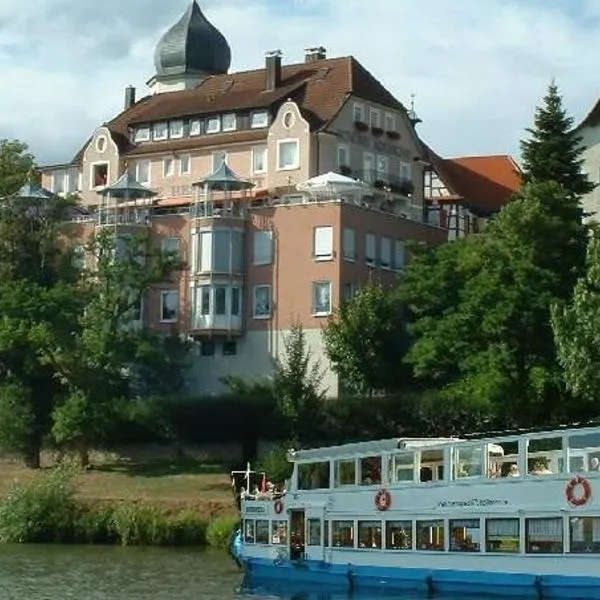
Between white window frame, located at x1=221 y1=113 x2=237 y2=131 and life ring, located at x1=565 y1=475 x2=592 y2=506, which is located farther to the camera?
white window frame, located at x1=221 y1=113 x2=237 y2=131

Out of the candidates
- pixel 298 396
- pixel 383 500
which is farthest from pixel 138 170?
pixel 383 500

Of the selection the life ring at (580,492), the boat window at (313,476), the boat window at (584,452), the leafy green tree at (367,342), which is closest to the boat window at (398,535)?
the boat window at (313,476)

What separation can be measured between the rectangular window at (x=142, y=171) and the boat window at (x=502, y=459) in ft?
218

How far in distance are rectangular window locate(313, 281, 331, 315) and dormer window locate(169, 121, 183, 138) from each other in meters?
21.6

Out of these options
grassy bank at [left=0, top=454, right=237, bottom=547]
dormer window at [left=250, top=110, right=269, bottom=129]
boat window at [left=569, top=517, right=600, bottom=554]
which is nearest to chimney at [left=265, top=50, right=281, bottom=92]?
dormer window at [left=250, top=110, right=269, bottom=129]

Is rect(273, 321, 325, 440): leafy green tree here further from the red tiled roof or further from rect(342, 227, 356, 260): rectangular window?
the red tiled roof

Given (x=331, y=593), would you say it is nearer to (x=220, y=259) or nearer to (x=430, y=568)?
(x=430, y=568)

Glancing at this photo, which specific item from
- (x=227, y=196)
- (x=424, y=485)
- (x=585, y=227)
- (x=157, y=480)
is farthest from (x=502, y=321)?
(x=424, y=485)

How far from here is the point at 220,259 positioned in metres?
90.1

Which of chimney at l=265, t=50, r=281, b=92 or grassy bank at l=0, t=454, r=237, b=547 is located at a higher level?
chimney at l=265, t=50, r=281, b=92

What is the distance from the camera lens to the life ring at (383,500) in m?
45.4

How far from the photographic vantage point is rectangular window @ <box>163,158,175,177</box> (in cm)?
10500

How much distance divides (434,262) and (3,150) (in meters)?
29.4

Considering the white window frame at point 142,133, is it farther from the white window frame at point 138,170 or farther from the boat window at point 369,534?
the boat window at point 369,534
